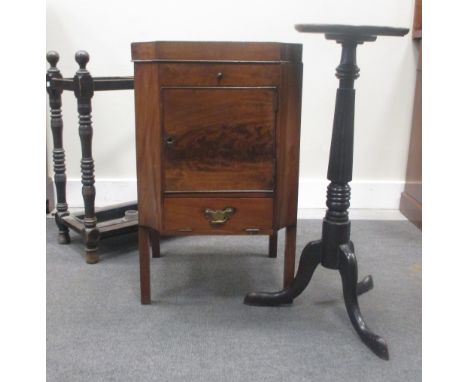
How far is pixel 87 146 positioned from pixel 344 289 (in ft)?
3.30

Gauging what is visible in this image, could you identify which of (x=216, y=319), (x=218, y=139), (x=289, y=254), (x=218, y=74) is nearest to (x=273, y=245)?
(x=289, y=254)

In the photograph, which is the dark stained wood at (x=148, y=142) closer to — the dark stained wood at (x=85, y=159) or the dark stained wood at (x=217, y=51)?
the dark stained wood at (x=217, y=51)

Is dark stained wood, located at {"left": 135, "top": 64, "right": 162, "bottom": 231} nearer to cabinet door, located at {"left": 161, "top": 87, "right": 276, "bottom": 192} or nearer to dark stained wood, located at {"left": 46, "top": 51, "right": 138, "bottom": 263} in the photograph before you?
cabinet door, located at {"left": 161, "top": 87, "right": 276, "bottom": 192}

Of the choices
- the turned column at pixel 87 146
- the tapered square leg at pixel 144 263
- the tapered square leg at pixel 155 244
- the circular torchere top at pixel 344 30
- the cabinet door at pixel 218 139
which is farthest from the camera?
the tapered square leg at pixel 155 244

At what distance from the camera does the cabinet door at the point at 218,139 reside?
4.37ft

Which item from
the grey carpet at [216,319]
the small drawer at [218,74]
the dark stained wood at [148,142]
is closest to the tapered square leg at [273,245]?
the grey carpet at [216,319]

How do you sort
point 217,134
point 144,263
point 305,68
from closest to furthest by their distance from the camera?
point 217,134 → point 144,263 → point 305,68

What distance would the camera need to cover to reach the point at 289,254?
1.53 metres

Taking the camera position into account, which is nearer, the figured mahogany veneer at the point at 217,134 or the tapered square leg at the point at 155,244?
the figured mahogany veneer at the point at 217,134

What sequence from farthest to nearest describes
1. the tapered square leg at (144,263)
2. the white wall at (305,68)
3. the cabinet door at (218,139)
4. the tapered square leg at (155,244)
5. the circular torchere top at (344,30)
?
the white wall at (305,68), the tapered square leg at (155,244), the tapered square leg at (144,263), the cabinet door at (218,139), the circular torchere top at (344,30)

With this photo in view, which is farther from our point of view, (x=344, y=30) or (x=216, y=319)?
(x=216, y=319)

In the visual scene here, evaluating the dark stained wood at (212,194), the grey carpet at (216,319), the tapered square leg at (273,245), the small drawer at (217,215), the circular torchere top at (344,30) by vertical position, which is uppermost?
the circular torchere top at (344,30)

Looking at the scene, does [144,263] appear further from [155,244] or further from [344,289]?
[344,289]

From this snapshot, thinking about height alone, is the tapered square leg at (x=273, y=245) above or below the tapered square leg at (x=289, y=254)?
below
